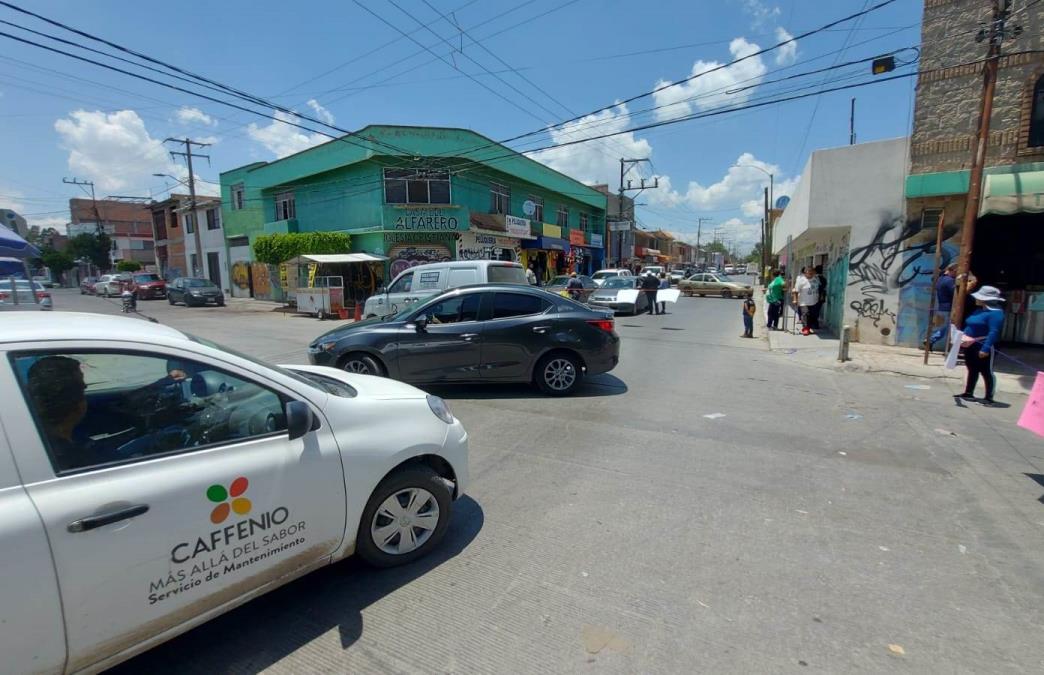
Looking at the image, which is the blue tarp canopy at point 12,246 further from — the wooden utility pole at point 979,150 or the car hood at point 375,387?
the wooden utility pole at point 979,150

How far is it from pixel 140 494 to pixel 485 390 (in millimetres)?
5431

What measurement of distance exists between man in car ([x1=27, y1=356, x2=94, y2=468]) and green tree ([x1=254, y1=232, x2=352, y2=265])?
23.3 meters

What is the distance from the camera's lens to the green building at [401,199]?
22.8 meters

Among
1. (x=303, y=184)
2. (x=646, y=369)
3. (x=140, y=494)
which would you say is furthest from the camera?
(x=303, y=184)

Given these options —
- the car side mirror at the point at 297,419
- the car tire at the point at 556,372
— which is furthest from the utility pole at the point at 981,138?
the car side mirror at the point at 297,419

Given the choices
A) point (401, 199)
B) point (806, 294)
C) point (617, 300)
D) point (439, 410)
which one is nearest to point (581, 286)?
point (617, 300)

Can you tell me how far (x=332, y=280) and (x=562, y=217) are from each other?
18.5 meters

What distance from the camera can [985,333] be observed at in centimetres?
649

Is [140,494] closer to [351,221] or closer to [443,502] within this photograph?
[443,502]

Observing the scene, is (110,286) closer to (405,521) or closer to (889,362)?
(405,521)

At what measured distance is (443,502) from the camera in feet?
10.3

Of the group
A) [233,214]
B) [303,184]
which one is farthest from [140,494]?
[233,214]

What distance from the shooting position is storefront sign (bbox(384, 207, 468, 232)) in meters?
22.8

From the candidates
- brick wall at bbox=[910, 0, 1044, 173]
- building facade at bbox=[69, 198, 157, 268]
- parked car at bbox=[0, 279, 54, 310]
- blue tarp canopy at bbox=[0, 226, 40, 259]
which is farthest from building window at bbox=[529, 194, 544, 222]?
building facade at bbox=[69, 198, 157, 268]
